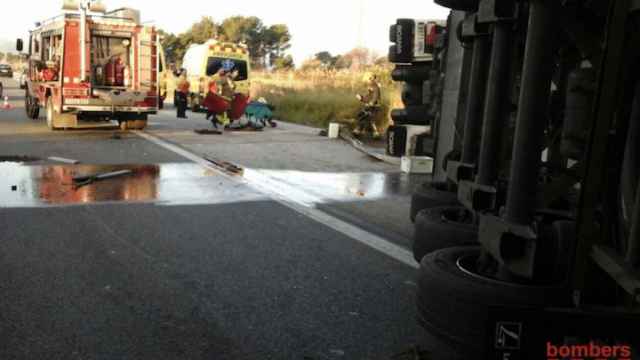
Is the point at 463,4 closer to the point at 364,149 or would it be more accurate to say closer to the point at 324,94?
the point at 364,149

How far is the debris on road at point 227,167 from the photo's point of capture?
11016mm

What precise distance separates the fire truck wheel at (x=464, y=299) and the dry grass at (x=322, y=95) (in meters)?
13.7

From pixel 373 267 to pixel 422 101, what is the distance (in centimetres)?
160

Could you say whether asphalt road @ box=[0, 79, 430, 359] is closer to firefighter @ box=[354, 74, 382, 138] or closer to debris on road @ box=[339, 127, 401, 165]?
debris on road @ box=[339, 127, 401, 165]

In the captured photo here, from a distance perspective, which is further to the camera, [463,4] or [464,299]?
[463,4]

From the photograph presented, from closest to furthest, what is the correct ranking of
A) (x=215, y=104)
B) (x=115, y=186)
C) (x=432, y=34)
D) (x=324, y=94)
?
(x=432, y=34), (x=115, y=186), (x=215, y=104), (x=324, y=94)

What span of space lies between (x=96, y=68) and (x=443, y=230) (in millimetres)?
16386

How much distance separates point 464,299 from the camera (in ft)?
9.73

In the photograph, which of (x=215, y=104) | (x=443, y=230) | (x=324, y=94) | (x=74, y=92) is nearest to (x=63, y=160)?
(x=74, y=92)

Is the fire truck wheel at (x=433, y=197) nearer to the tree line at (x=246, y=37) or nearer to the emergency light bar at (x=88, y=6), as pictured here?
the emergency light bar at (x=88, y=6)

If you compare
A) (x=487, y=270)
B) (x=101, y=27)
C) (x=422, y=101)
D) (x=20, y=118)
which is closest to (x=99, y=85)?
(x=101, y=27)

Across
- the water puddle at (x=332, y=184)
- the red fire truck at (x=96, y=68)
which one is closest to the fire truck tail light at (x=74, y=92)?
the red fire truck at (x=96, y=68)

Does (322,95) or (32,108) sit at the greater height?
(322,95)

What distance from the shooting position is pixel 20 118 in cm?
2153
